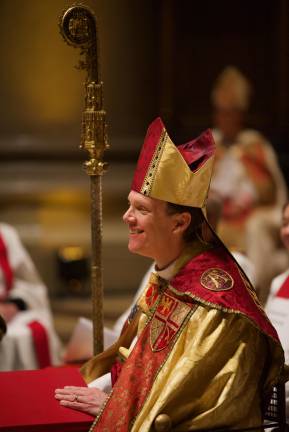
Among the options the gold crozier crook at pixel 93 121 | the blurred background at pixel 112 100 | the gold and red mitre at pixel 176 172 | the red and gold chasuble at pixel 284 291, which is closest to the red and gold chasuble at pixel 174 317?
the gold and red mitre at pixel 176 172

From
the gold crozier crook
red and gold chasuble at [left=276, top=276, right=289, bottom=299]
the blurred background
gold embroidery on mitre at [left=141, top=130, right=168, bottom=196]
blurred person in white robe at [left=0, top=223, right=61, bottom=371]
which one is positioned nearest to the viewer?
gold embroidery on mitre at [left=141, top=130, right=168, bottom=196]

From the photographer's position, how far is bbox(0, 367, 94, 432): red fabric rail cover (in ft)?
9.04

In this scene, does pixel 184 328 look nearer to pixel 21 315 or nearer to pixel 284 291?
pixel 284 291

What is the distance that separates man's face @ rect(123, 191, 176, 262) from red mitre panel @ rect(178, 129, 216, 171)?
0.14 meters

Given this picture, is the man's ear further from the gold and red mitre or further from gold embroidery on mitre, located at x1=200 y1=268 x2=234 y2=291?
gold embroidery on mitre, located at x1=200 y1=268 x2=234 y2=291

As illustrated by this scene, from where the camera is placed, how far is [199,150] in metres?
2.90

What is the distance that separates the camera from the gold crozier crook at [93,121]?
3324mm

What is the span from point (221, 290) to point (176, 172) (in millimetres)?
353

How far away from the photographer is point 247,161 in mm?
7988

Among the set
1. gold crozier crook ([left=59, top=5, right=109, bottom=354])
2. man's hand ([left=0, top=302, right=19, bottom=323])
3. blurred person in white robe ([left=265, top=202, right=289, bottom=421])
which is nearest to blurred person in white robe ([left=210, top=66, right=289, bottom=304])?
man's hand ([left=0, top=302, right=19, bottom=323])

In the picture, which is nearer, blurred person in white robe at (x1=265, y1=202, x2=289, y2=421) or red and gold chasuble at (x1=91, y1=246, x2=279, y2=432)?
red and gold chasuble at (x1=91, y1=246, x2=279, y2=432)

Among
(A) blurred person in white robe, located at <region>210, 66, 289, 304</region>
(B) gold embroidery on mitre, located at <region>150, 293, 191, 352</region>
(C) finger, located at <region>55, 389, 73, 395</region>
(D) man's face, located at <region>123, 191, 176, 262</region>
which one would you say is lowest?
(A) blurred person in white robe, located at <region>210, 66, 289, 304</region>

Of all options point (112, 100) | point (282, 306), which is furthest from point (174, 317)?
point (112, 100)

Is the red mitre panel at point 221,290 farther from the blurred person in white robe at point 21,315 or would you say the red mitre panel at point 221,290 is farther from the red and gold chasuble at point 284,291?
the blurred person in white robe at point 21,315
